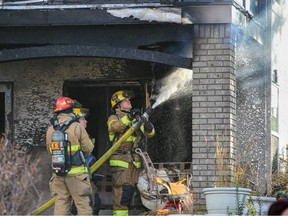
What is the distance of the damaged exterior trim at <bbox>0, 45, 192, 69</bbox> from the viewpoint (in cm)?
1488

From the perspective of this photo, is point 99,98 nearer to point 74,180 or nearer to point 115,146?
point 115,146

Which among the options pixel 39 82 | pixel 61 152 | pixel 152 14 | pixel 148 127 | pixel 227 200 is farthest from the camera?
pixel 39 82

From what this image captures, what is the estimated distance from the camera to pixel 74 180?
13523mm

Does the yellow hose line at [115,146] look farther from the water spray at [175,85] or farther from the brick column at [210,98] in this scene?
the water spray at [175,85]

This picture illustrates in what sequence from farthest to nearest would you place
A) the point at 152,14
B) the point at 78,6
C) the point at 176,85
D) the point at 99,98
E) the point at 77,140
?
the point at 99,98 → the point at 176,85 → the point at 78,6 → the point at 152,14 → the point at 77,140

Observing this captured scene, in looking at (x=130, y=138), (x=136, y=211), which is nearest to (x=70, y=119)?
(x=130, y=138)

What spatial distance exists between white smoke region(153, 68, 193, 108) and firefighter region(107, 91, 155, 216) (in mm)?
1335

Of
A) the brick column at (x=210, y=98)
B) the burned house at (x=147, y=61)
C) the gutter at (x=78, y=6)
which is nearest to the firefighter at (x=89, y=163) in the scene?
the burned house at (x=147, y=61)

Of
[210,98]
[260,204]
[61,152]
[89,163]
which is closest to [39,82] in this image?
[89,163]

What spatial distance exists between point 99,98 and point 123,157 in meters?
2.59

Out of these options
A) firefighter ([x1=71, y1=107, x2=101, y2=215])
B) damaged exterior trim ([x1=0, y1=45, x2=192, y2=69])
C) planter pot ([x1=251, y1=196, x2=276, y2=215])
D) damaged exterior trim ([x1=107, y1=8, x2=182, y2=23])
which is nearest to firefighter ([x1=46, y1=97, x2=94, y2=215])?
firefighter ([x1=71, y1=107, x2=101, y2=215])

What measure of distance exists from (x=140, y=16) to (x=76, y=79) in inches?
94.0

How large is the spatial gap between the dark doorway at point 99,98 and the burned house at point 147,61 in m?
0.03

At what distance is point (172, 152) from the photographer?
16484 millimetres
